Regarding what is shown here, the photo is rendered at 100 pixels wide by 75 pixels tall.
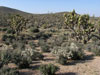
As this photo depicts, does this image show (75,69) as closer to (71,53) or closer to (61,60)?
(61,60)

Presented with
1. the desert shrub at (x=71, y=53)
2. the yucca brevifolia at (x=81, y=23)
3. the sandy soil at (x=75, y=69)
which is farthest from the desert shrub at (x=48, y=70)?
the yucca brevifolia at (x=81, y=23)

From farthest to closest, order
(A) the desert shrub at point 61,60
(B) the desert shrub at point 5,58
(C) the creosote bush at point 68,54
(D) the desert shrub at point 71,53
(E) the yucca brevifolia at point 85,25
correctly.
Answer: (E) the yucca brevifolia at point 85,25 < (D) the desert shrub at point 71,53 < (C) the creosote bush at point 68,54 < (A) the desert shrub at point 61,60 < (B) the desert shrub at point 5,58

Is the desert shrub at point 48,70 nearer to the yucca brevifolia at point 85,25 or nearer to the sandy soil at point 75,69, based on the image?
the sandy soil at point 75,69

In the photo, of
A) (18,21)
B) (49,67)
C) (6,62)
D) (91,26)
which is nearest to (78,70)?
(49,67)

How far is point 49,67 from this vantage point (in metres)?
7.98

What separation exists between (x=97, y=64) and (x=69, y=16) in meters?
9.69

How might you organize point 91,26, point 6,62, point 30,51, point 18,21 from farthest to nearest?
point 18,21
point 91,26
point 30,51
point 6,62

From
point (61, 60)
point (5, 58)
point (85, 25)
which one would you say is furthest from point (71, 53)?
point (85, 25)

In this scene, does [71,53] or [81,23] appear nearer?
[71,53]

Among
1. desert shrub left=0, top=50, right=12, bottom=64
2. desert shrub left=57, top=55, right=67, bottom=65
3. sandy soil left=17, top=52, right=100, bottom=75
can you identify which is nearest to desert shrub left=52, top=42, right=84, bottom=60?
desert shrub left=57, top=55, right=67, bottom=65

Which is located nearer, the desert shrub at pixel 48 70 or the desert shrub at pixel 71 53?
the desert shrub at pixel 48 70

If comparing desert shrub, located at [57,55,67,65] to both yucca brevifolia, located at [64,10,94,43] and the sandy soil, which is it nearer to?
the sandy soil

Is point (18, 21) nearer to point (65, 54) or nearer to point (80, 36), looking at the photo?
point (80, 36)

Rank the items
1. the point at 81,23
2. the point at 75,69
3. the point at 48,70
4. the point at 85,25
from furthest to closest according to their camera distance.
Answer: the point at 85,25 < the point at 81,23 < the point at 75,69 < the point at 48,70
